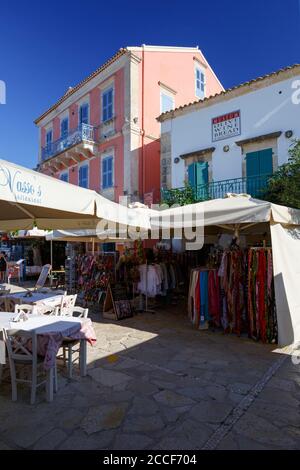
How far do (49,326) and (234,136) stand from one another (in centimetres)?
942

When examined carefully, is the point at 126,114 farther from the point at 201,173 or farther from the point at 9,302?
the point at 9,302

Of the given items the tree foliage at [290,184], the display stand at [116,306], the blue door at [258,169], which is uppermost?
the blue door at [258,169]

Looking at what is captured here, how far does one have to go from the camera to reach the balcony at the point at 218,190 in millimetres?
9906

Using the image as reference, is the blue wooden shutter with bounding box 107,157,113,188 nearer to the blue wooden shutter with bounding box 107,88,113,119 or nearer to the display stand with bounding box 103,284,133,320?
the blue wooden shutter with bounding box 107,88,113,119

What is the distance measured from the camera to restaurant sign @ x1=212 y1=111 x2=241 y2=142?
10.8 meters

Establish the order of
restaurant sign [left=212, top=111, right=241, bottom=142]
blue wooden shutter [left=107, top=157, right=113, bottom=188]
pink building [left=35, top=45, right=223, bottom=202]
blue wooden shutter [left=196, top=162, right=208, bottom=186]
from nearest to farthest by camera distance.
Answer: restaurant sign [left=212, top=111, right=241, bottom=142] → blue wooden shutter [left=196, top=162, right=208, bottom=186] → pink building [left=35, top=45, right=223, bottom=202] → blue wooden shutter [left=107, top=157, right=113, bottom=188]

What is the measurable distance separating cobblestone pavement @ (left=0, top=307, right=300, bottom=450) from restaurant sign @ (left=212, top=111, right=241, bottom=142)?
A: 806 cm

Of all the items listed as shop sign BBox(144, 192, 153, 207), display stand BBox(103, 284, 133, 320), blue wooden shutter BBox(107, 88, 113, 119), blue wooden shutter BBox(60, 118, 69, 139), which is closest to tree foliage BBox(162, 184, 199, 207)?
shop sign BBox(144, 192, 153, 207)

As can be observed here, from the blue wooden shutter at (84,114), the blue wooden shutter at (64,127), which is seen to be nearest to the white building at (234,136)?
the blue wooden shutter at (84,114)

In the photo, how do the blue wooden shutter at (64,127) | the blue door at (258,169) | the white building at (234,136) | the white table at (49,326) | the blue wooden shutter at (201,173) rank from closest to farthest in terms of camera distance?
1. the white table at (49,326)
2. the white building at (234,136)
3. the blue door at (258,169)
4. the blue wooden shutter at (201,173)
5. the blue wooden shutter at (64,127)

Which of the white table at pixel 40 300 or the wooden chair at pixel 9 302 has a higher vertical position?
the white table at pixel 40 300

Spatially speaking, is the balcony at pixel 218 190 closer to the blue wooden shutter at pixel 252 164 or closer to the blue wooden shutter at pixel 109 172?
the blue wooden shutter at pixel 252 164

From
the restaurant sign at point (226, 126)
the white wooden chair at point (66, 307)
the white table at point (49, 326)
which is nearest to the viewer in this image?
the white table at point (49, 326)

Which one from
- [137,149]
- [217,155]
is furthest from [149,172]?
[217,155]
